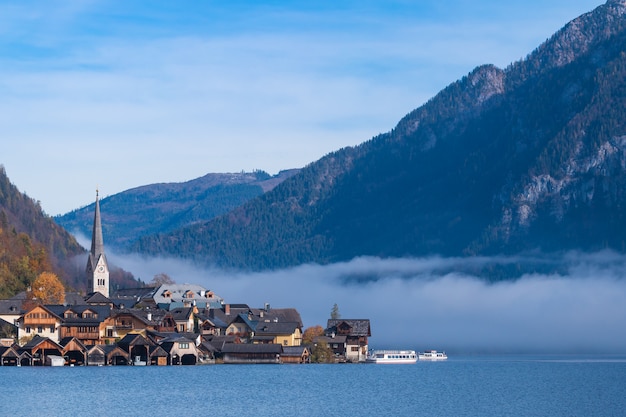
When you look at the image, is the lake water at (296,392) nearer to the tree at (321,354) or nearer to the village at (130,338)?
the village at (130,338)

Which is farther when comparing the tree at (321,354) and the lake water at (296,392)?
the tree at (321,354)

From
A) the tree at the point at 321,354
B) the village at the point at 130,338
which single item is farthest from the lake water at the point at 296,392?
the tree at the point at 321,354

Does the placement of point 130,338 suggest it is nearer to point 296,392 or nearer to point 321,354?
point 321,354

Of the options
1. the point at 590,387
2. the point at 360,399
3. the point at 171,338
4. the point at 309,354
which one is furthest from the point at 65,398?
the point at 309,354

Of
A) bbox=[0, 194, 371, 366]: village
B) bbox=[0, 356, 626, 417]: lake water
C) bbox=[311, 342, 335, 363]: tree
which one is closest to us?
bbox=[0, 356, 626, 417]: lake water

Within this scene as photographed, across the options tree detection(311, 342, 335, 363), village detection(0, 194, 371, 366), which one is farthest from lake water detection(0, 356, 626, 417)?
tree detection(311, 342, 335, 363)

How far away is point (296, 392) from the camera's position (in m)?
124

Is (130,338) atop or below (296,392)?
atop

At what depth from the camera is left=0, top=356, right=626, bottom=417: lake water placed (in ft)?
346

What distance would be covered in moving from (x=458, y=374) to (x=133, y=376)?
1842 inches

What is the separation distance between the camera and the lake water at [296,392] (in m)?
105

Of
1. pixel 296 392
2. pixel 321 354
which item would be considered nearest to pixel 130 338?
pixel 321 354

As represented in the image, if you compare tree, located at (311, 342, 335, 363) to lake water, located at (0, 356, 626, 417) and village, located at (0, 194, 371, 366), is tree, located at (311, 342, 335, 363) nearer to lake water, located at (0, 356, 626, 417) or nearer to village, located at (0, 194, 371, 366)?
village, located at (0, 194, 371, 366)

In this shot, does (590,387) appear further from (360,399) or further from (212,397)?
(212,397)
